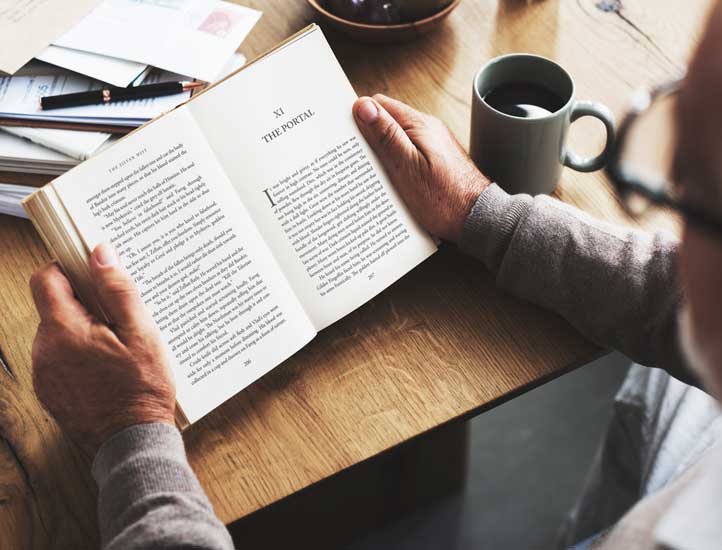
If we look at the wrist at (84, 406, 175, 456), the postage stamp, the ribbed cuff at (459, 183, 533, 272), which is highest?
the postage stamp

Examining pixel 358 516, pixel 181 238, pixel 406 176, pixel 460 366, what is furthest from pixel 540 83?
pixel 358 516

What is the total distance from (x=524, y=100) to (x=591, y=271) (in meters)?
0.22

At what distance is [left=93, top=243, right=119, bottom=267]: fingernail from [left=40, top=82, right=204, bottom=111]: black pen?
27 centimetres

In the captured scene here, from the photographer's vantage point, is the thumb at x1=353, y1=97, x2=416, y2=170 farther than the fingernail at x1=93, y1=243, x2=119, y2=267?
Yes

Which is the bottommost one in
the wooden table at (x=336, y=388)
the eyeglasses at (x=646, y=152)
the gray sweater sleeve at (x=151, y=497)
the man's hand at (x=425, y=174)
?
the wooden table at (x=336, y=388)

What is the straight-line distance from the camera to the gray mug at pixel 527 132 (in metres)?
0.78

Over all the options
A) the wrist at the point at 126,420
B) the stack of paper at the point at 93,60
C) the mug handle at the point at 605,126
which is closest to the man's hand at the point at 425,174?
the mug handle at the point at 605,126

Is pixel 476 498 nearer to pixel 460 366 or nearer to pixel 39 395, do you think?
pixel 460 366

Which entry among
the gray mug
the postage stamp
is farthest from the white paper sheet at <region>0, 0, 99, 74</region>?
the gray mug

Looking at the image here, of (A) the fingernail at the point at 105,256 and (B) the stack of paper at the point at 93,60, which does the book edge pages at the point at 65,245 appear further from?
(B) the stack of paper at the point at 93,60

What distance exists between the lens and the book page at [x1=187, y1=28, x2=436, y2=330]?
2.51 ft

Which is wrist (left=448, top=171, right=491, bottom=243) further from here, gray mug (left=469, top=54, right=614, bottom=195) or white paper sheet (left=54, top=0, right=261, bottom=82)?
white paper sheet (left=54, top=0, right=261, bottom=82)

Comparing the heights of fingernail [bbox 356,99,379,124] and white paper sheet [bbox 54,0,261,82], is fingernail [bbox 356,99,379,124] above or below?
below

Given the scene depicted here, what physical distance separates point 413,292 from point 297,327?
15 cm
